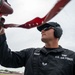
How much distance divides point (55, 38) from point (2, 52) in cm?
136

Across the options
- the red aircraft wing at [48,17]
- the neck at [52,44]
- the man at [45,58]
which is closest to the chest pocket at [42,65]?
the man at [45,58]

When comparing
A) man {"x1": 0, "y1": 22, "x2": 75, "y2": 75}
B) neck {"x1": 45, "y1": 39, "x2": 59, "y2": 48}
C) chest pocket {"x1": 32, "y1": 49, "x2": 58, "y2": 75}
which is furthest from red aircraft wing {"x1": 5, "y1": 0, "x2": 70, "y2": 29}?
neck {"x1": 45, "y1": 39, "x2": 59, "y2": 48}

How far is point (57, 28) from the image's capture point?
5.66m

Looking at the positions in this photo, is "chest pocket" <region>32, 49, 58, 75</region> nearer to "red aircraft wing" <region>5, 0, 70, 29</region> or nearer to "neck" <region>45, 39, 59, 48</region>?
"neck" <region>45, 39, 59, 48</region>

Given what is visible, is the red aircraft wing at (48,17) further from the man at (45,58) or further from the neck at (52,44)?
the neck at (52,44)

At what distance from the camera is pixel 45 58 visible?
5164 millimetres

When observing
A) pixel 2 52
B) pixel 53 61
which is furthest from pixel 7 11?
pixel 53 61

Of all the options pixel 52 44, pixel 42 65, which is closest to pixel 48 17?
pixel 42 65

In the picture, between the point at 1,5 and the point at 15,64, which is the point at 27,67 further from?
the point at 1,5

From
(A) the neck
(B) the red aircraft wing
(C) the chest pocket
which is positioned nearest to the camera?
(B) the red aircraft wing

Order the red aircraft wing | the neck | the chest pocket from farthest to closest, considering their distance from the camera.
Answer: the neck < the chest pocket < the red aircraft wing

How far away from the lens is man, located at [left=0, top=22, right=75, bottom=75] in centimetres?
500

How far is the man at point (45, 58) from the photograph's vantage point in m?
5.00

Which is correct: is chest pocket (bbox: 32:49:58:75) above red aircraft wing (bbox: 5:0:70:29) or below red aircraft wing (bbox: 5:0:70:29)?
below
